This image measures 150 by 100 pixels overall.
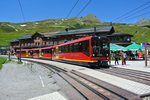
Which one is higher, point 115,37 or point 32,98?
point 115,37

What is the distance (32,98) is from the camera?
13367 mm

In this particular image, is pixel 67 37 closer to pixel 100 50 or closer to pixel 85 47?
pixel 85 47

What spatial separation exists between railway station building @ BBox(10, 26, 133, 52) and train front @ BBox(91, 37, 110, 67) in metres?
46.3

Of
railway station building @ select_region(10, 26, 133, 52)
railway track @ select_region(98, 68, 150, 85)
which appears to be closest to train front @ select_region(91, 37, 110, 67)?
railway track @ select_region(98, 68, 150, 85)

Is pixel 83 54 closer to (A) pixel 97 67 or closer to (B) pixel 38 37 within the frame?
(A) pixel 97 67

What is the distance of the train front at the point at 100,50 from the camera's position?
29.2 metres

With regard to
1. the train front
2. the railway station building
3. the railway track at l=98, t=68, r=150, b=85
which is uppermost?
the railway station building

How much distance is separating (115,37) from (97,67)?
59.5 m

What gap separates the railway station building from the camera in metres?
90.0

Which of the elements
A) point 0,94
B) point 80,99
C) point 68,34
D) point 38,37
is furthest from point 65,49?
point 38,37

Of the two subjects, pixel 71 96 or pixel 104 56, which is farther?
pixel 104 56

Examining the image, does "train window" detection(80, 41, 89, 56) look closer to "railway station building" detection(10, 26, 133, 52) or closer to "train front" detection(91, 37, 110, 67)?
"train front" detection(91, 37, 110, 67)

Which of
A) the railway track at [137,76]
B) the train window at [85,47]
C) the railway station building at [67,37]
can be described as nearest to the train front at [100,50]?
the train window at [85,47]

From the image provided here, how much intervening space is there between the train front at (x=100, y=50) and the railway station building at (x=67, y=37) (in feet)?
152
